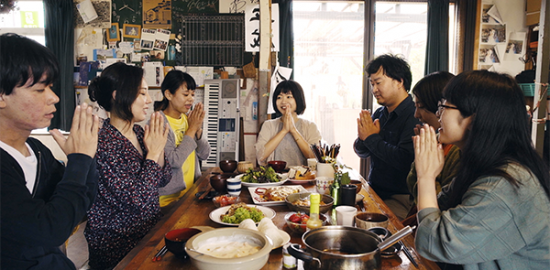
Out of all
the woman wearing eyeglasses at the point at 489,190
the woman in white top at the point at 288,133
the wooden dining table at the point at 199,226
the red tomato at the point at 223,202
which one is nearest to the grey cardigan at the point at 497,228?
the woman wearing eyeglasses at the point at 489,190

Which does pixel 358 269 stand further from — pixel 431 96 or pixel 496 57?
pixel 496 57

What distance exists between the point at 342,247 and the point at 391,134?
1.57m

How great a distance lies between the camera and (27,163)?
1116 mm

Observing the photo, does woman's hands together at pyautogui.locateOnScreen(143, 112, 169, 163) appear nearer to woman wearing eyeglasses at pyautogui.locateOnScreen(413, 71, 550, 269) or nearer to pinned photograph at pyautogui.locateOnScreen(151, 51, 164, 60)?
woman wearing eyeglasses at pyautogui.locateOnScreen(413, 71, 550, 269)

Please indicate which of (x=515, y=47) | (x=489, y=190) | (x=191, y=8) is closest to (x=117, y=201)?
(x=489, y=190)

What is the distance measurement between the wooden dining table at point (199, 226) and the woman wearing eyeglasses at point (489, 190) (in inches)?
4.1

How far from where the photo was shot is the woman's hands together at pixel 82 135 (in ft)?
3.86

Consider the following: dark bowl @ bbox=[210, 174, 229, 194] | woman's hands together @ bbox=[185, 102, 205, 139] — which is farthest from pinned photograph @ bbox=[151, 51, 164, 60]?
dark bowl @ bbox=[210, 174, 229, 194]

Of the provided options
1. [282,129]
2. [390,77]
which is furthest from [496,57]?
[282,129]

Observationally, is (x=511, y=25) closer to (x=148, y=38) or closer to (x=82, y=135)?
(x=148, y=38)

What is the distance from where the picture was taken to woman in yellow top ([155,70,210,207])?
7.17 feet

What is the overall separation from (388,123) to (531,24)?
303cm

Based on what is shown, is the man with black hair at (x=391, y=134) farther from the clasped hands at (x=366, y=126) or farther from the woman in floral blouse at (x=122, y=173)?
the woman in floral blouse at (x=122, y=173)

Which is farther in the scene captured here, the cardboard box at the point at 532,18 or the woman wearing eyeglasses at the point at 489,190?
the cardboard box at the point at 532,18
